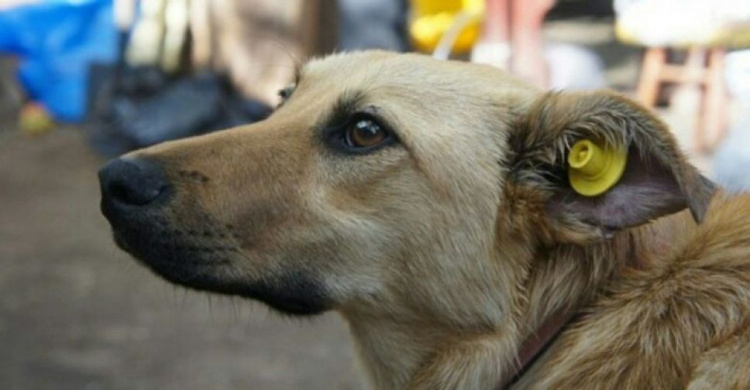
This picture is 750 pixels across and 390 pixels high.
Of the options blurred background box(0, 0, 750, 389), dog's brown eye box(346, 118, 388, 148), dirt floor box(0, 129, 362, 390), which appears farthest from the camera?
blurred background box(0, 0, 750, 389)

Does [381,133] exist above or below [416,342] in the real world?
above

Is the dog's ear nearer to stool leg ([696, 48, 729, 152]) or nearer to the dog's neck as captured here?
the dog's neck

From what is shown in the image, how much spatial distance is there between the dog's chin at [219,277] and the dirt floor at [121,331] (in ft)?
7.72

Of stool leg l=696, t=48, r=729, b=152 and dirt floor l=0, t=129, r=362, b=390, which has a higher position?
stool leg l=696, t=48, r=729, b=152

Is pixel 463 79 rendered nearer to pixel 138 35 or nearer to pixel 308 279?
pixel 308 279

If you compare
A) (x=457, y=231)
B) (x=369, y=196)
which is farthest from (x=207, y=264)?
(x=457, y=231)

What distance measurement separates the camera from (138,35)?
1014cm

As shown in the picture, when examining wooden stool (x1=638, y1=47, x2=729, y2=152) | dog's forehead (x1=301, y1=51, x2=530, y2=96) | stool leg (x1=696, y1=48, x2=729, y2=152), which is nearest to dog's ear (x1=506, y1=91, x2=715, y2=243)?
dog's forehead (x1=301, y1=51, x2=530, y2=96)

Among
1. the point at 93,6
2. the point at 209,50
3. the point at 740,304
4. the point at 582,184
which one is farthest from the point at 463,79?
the point at 93,6

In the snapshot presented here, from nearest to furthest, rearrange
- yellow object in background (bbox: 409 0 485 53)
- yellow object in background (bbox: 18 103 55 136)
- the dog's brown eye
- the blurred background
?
the dog's brown eye, the blurred background, yellow object in background (bbox: 409 0 485 53), yellow object in background (bbox: 18 103 55 136)

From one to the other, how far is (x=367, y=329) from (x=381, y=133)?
0.55m

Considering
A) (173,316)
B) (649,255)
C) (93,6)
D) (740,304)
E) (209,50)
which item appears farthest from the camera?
(93,6)

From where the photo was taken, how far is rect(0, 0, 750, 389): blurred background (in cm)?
615

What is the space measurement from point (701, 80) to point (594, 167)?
6.61 meters
